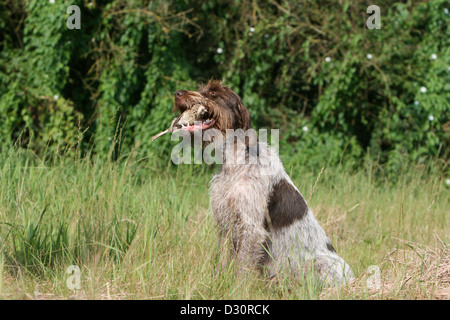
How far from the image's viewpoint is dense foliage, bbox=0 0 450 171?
6.79m

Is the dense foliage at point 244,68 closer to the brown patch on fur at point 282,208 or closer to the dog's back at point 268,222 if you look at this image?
the dog's back at point 268,222

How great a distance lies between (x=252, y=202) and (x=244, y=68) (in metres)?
4.04

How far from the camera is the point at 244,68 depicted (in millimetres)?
7434

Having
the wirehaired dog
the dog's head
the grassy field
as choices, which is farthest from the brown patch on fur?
the dog's head

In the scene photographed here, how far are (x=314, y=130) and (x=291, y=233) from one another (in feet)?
12.9

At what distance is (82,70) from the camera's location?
7457mm

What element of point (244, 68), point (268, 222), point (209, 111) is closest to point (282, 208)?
point (268, 222)

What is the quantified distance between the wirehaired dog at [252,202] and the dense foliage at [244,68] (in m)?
3.03

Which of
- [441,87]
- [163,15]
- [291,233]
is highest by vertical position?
[163,15]

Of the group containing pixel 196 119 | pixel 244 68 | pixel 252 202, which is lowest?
pixel 252 202

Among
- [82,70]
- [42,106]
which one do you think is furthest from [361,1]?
[42,106]

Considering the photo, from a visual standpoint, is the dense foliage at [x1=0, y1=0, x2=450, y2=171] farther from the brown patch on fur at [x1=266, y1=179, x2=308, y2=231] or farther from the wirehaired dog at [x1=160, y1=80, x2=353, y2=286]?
the brown patch on fur at [x1=266, y1=179, x2=308, y2=231]

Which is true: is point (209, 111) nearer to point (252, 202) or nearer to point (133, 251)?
point (252, 202)
